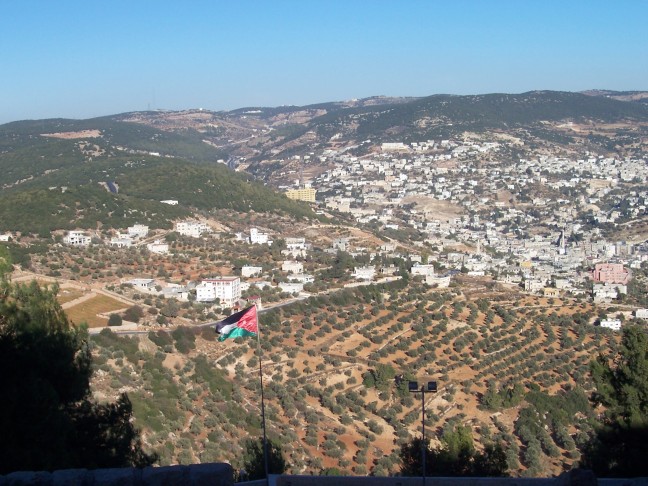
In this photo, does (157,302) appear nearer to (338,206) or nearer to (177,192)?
(177,192)

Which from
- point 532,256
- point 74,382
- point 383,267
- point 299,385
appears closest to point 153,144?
point 532,256

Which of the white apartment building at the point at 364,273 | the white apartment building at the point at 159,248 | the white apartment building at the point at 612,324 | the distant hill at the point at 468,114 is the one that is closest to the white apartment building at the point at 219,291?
the white apartment building at the point at 364,273

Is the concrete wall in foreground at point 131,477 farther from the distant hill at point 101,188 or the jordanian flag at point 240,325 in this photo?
the distant hill at point 101,188

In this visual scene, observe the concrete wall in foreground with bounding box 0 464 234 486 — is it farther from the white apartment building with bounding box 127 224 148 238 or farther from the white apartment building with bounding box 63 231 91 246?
the white apartment building with bounding box 127 224 148 238

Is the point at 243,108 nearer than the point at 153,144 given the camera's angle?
No

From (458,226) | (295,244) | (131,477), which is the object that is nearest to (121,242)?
(295,244)

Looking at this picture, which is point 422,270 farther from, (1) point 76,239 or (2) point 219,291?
(1) point 76,239

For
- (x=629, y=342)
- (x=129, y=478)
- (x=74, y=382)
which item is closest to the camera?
(x=129, y=478)
